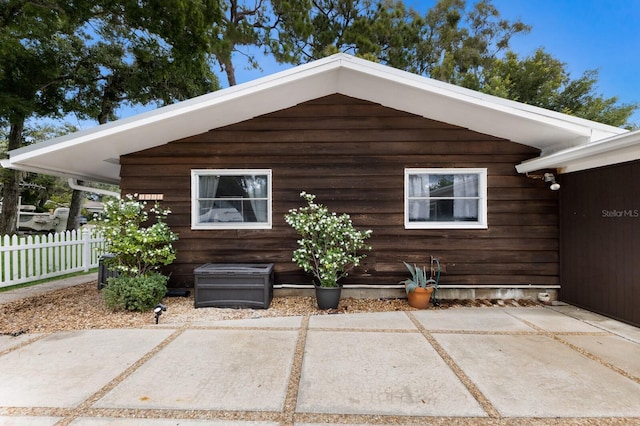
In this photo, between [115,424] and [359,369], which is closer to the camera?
[115,424]

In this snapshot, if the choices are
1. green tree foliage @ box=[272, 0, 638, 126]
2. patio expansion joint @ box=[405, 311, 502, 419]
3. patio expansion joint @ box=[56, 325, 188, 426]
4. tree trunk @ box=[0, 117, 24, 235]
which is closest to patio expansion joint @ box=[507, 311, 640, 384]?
patio expansion joint @ box=[405, 311, 502, 419]

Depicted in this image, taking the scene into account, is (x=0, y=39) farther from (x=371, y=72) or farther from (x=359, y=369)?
(x=359, y=369)

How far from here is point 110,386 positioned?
96.0 inches

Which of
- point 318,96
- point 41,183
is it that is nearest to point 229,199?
point 318,96

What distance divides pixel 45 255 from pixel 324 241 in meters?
5.61

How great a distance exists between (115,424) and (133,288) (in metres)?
2.51

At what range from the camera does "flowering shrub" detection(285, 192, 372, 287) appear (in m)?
4.49

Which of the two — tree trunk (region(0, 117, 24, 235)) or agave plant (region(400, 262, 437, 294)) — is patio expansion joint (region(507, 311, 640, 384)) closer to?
agave plant (region(400, 262, 437, 294))

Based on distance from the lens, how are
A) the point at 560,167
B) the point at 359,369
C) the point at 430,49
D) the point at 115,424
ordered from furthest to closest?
the point at 430,49 < the point at 560,167 < the point at 359,369 < the point at 115,424

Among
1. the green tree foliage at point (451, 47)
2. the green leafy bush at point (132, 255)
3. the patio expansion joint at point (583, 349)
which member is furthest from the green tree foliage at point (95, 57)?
the patio expansion joint at point (583, 349)

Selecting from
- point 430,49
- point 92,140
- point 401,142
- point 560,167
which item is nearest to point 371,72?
point 401,142

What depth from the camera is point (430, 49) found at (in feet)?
40.6

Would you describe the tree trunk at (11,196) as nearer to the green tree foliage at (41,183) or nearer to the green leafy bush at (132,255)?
the green tree foliage at (41,183)

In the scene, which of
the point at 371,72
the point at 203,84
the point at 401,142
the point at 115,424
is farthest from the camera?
the point at 203,84
